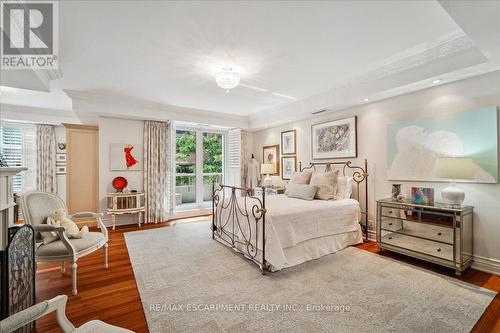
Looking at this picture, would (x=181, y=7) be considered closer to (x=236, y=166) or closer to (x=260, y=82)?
(x=260, y=82)

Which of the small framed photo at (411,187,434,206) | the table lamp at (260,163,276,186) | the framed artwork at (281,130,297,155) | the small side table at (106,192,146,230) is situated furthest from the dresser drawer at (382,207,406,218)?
the small side table at (106,192,146,230)

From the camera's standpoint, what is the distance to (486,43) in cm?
211

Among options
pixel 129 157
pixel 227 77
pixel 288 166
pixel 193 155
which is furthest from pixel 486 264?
pixel 129 157

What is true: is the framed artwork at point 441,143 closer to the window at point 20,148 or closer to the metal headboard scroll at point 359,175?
the metal headboard scroll at point 359,175

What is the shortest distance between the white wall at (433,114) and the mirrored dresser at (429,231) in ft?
0.50

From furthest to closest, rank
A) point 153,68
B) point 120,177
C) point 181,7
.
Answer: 1. point 120,177
2. point 153,68
3. point 181,7

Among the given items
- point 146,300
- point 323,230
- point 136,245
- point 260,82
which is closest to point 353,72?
point 260,82

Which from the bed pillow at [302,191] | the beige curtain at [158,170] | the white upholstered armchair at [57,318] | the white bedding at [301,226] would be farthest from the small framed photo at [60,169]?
the white upholstered armchair at [57,318]

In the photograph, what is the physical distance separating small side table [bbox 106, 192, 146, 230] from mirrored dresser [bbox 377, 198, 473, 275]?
185 inches

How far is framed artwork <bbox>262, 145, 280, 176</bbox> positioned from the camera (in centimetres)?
596

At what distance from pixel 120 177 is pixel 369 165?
5106 millimetres

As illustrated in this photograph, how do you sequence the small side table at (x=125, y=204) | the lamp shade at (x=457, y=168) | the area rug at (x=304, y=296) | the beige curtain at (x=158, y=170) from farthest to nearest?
1. the beige curtain at (x=158, y=170)
2. the small side table at (x=125, y=204)
3. the lamp shade at (x=457, y=168)
4. the area rug at (x=304, y=296)

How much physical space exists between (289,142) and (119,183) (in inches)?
158

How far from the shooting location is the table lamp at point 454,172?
2.61 meters
